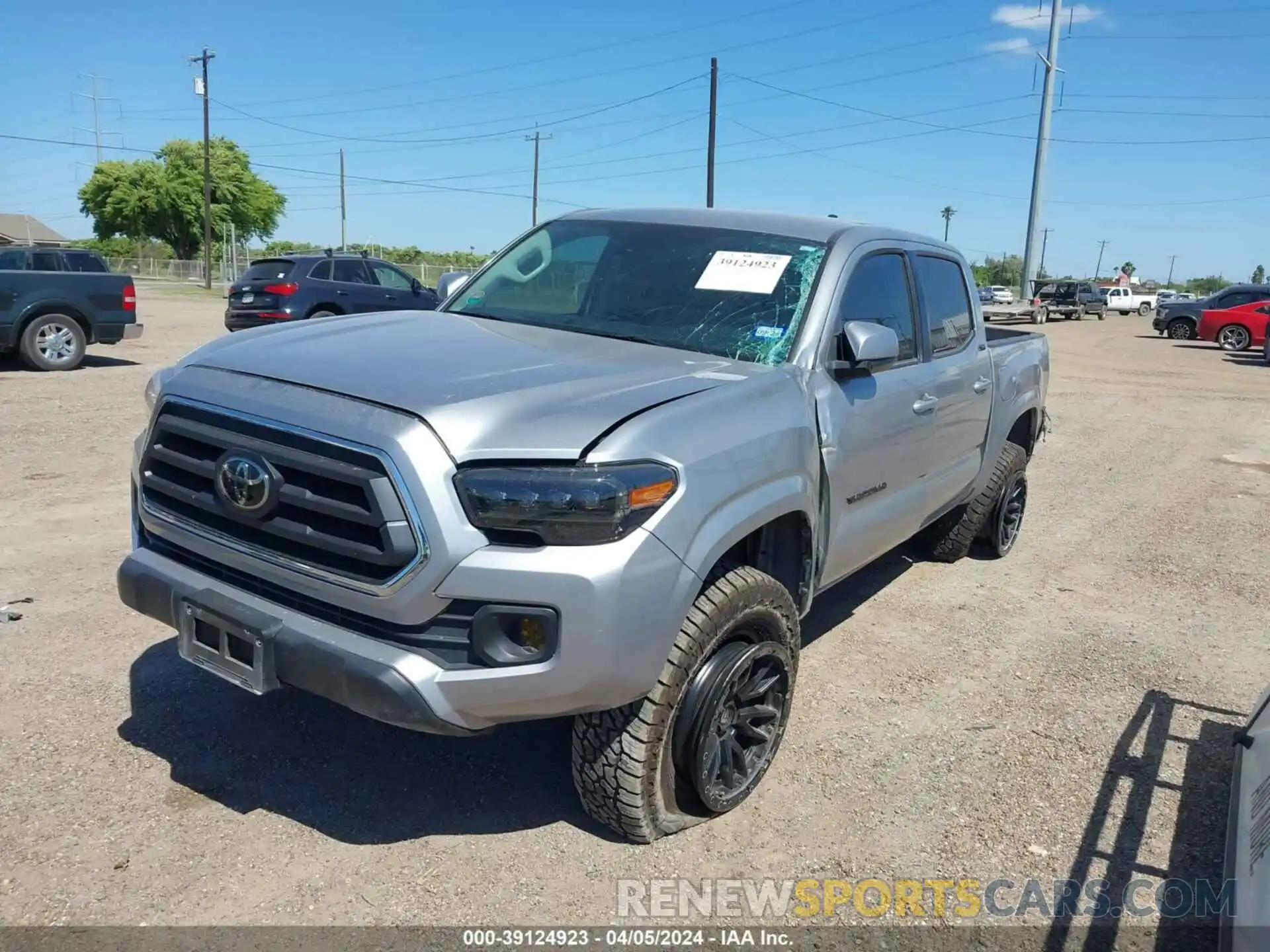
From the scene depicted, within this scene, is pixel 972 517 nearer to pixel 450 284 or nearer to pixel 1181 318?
pixel 450 284

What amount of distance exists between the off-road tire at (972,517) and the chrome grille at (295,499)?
419cm

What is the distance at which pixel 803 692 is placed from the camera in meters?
4.24

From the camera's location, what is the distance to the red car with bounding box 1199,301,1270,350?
86.6ft

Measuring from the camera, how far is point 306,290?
1591cm

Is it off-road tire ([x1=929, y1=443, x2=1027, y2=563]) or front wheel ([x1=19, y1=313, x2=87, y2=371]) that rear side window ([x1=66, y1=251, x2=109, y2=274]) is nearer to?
front wheel ([x1=19, y1=313, x2=87, y2=371])

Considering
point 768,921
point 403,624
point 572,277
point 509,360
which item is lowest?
point 768,921

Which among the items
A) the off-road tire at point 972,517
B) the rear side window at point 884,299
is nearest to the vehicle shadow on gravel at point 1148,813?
the off-road tire at point 972,517

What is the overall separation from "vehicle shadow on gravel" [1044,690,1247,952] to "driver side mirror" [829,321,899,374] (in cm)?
177

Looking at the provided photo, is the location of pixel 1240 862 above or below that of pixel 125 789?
above

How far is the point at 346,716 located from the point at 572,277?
2009 mm

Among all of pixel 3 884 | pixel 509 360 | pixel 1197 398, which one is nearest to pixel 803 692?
pixel 509 360

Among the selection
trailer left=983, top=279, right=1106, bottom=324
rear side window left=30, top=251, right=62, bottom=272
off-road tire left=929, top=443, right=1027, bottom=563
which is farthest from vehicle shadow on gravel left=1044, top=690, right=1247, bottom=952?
trailer left=983, top=279, right=1106, bottom=324

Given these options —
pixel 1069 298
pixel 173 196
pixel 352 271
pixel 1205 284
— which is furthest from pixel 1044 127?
pixel 1205 284

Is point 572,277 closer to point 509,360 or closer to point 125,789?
point 509,360
